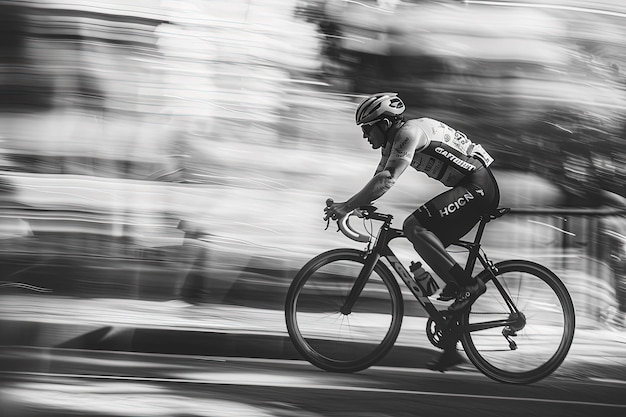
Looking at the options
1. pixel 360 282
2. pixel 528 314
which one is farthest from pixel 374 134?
pixel 528 314

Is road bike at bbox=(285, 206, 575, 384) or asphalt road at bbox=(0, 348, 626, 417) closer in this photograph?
asphalt road at bbox=(0, 348, 626, 417)

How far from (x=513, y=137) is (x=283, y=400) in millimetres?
2044

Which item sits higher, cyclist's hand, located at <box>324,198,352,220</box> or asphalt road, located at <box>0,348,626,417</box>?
cyclist's hand, located at <box>324,198,352,220</box>

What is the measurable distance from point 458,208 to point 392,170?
1.46 ft

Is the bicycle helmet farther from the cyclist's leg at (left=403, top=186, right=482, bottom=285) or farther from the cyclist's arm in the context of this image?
the cyclist's leg at (left=403, top=186, right=482, bottom=285)

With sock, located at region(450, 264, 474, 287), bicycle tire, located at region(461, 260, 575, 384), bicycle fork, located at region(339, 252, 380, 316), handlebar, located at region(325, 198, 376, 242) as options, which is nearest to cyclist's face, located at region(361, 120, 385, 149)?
handlebar, located at region(325, 198, 376, 242)

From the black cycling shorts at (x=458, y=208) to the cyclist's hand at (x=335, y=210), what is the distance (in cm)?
41

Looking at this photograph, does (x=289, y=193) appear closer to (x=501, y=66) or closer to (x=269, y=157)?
(x=269, y=157)

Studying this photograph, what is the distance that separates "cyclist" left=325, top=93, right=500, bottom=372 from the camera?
5.14 m

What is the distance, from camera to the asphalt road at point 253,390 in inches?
199

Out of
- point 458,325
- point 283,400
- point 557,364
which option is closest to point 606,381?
point 557,364

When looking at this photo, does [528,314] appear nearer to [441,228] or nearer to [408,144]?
[441,228]

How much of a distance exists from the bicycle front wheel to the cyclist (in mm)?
279

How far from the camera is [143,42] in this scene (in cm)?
521
